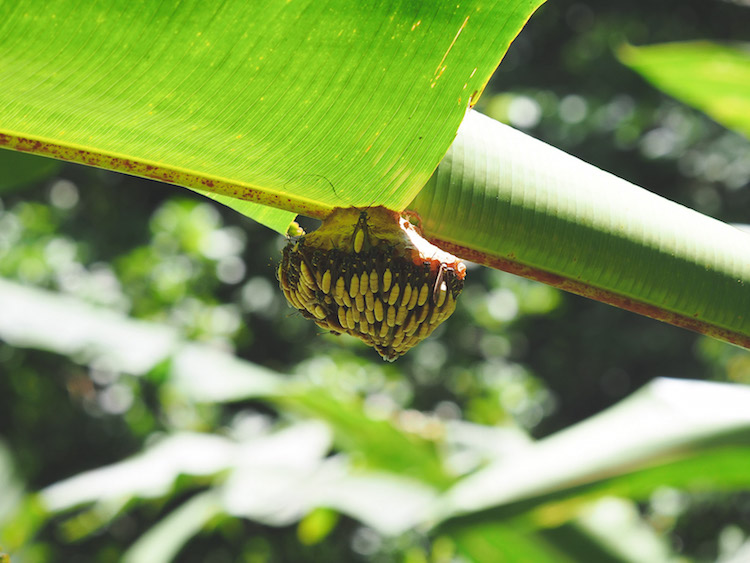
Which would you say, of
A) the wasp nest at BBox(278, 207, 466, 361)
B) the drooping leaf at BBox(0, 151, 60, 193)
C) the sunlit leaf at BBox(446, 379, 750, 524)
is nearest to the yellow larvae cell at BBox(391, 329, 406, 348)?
the wasp nest at BBox(278, 207, 466, 361)

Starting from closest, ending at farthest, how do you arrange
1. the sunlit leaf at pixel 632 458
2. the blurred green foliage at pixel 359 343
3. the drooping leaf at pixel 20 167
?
the sunlit leaf at pixel 632 458 < the drooping leaf at pixel 20 167 < the blurred green foliage at pixel 359 343

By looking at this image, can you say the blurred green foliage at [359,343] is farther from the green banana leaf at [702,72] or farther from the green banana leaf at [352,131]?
the green banana leaf at [352,131]

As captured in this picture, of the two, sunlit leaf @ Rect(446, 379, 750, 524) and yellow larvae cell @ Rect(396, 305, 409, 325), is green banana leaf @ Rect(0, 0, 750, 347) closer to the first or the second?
yellow larvae cell @ Rect(396, 305, 409, 325)

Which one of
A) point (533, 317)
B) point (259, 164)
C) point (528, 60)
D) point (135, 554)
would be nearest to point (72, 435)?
point (135, 554)

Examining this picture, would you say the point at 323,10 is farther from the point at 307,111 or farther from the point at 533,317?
the point at 533,317

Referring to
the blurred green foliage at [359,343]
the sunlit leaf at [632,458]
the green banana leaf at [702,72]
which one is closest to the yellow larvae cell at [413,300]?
the sunlit leaf at [632,458]

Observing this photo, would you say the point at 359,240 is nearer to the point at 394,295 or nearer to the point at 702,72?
the point at 394,295

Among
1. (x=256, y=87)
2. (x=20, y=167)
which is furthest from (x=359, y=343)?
(x=256, y=87)
